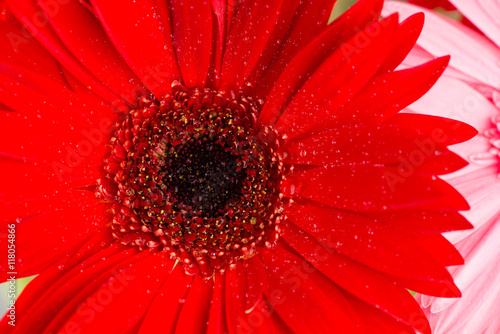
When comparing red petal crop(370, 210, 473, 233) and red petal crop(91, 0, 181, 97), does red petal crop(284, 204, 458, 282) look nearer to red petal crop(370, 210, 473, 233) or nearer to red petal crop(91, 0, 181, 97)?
red petal crop(370, 210, 473, 233)

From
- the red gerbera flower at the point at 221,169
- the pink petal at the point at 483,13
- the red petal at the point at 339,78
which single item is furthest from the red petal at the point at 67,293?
the pink petal at the point at 483,13

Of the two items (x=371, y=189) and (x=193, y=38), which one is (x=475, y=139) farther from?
(x=193, y=38)

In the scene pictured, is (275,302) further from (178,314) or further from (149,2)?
(149,2)

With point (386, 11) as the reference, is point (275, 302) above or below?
below

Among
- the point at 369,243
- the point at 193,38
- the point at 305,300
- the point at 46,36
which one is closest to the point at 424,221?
the point at 369,243

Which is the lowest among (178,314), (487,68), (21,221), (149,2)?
(178,314)

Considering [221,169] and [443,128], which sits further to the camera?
[221,169]

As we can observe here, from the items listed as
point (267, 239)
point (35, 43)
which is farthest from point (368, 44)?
point (35, 43)

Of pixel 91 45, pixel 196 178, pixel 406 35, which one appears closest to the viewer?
pixel 406 35
